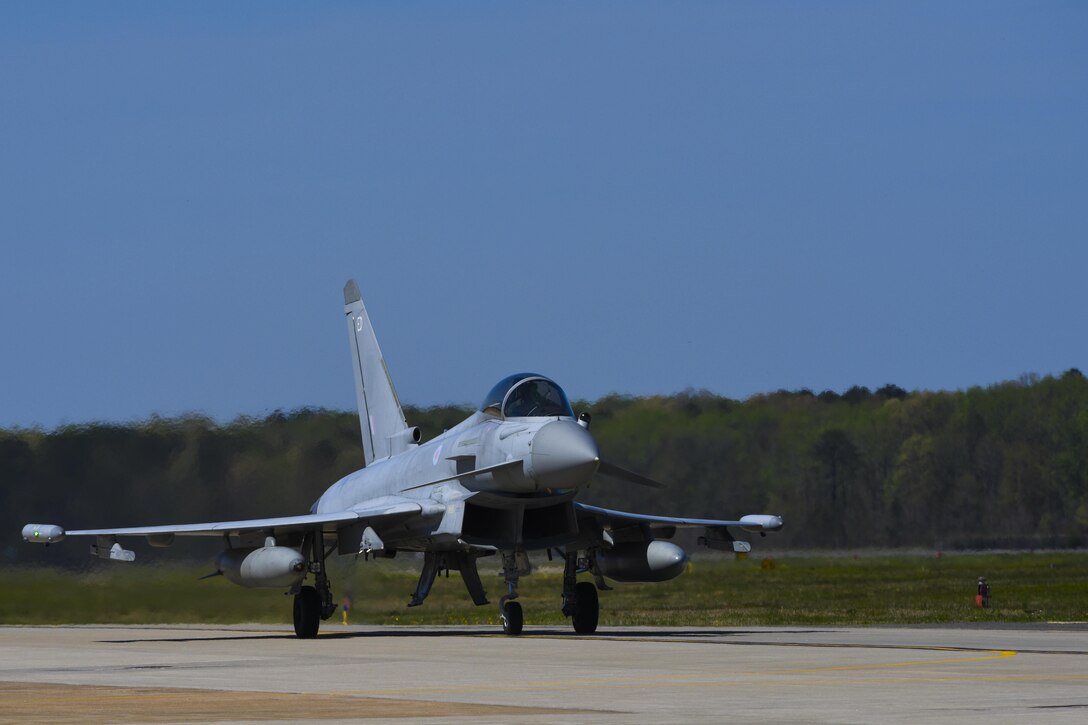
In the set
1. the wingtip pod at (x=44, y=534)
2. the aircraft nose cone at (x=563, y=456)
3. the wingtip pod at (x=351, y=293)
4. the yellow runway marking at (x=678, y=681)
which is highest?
the wingtip pod at (x=351, y=293)

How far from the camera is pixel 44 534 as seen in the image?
79.5ft

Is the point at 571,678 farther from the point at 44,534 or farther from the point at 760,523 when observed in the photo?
the point at 44,534

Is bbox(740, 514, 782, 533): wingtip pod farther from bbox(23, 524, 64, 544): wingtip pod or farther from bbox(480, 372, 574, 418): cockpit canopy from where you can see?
bbox(23, 524, 64, 544): wingtip pod

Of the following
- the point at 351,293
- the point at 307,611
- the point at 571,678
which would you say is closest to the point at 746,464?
the point at 351,293

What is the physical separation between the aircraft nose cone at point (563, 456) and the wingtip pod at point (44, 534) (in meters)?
7.60

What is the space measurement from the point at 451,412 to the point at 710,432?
14231 millimetres

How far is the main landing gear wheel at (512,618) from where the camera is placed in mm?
22531

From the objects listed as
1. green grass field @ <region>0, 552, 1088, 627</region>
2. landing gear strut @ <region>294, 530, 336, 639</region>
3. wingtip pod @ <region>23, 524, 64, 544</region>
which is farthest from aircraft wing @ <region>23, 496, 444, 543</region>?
green grass field @ <region>0, 552, 1088, 627</region>

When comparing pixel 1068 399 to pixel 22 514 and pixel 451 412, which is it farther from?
pixel 22 514

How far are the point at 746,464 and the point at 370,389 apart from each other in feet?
67.4

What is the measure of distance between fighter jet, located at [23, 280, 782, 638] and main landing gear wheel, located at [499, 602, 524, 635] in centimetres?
1

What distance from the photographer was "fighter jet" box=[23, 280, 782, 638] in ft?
71.7

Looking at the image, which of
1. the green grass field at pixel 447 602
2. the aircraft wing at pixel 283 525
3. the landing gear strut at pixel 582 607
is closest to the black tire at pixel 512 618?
the landing gear strut at pixel 582 607

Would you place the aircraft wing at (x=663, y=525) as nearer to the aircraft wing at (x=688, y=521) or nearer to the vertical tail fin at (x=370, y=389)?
the aircraft wing at (x=688, y=521)
